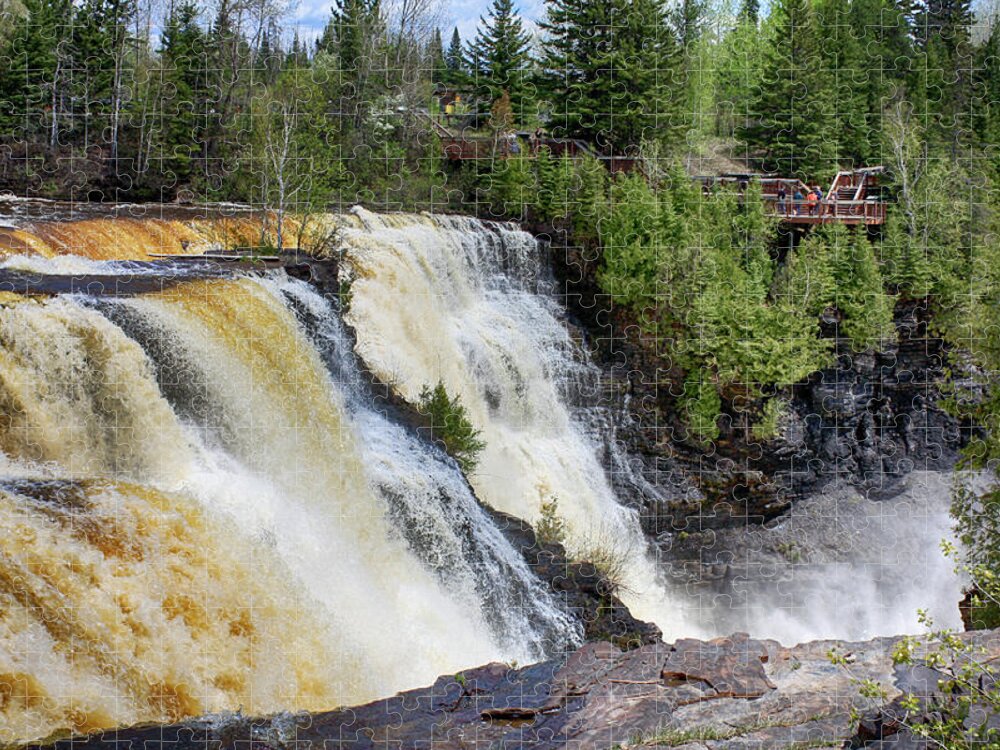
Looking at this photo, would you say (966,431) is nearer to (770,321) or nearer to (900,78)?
(770,321)

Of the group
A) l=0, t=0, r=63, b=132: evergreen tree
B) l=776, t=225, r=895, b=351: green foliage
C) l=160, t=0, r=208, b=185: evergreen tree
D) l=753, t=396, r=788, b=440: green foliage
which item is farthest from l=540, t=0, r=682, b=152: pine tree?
l=0, t=0, r=63, b=132: evergreen tree

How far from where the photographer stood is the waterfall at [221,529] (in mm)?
6188

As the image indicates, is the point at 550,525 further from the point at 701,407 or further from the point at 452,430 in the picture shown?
the point at 701,407

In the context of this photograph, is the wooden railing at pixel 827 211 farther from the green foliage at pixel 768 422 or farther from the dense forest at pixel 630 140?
the green foliage at pixel 768 422

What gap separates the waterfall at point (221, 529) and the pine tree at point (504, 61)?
17.7 meters

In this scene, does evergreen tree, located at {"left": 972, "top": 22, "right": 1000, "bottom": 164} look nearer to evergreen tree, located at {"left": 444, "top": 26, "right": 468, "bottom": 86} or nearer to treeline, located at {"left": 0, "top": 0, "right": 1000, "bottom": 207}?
treeline, located at {"left": 0, "top": 0, "right": 1000, "bottom": 207}

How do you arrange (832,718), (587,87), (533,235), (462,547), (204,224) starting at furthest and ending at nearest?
(587,87), (533,235), (204,224), (462,547), (832,718)

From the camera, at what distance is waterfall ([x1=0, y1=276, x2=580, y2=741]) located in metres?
6.19

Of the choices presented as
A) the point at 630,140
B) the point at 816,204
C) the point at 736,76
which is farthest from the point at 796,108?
the point at 736,76

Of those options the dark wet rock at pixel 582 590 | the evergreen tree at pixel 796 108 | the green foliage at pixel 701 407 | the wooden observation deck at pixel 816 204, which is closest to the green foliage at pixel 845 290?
the wooden observation deck at pixel 816 204

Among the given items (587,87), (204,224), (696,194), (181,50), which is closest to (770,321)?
(696,194)

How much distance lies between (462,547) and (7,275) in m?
5.17

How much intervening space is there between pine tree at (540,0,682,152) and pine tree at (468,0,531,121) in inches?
74.4

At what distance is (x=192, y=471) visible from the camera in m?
8.04
